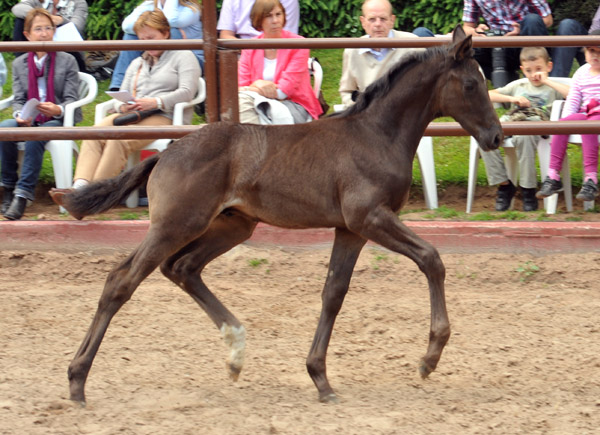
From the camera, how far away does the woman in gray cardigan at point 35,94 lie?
671 cm

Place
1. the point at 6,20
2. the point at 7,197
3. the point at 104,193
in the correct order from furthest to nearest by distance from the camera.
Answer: the point at 6,20, the point at 7,197, the point at 104,193

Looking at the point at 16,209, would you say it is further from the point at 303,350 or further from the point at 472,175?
the point at 472,175

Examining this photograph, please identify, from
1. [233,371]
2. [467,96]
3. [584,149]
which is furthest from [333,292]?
[584,149]

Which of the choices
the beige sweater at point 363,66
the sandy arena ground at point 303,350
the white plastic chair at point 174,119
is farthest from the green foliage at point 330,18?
the sandy arena ground at point 303,350

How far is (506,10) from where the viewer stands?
741cm

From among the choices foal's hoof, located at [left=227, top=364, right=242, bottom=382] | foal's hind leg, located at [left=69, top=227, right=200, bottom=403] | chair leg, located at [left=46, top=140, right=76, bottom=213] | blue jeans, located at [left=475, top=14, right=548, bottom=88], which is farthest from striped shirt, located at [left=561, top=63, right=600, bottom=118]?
chair leg, located at [left=46, top=140, right=76, bottom=213]

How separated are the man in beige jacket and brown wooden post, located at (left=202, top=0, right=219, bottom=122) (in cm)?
101

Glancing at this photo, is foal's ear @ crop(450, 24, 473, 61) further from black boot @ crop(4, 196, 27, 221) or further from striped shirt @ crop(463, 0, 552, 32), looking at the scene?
black boot @ crop(4, 196, 27, 221)

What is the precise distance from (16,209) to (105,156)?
73cm

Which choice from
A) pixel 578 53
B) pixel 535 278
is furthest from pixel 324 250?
pixel 578 53

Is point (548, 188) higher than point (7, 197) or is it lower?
higher

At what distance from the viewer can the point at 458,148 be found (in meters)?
8.05

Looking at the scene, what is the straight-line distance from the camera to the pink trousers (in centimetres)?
643

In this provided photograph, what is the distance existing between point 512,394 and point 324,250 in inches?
85.7
